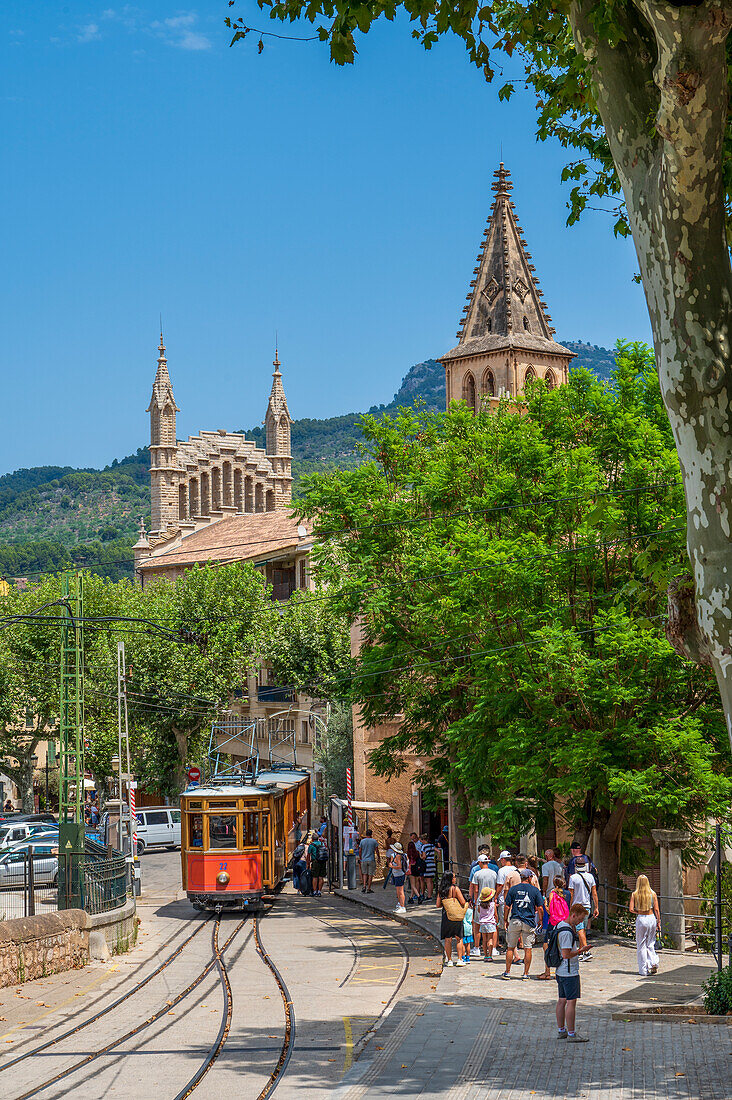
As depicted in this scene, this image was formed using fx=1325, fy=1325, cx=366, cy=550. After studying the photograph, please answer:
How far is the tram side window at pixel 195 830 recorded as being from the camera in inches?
1142

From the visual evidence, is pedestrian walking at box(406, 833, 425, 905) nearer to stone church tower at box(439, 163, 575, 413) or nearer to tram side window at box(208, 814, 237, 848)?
tram side window at box(208, 814, 237, 848)

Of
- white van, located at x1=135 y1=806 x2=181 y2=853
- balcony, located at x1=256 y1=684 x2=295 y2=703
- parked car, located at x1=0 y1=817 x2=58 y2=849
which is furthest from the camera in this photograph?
balcony, located at x1=256 y1=684 x2=295 y2=703

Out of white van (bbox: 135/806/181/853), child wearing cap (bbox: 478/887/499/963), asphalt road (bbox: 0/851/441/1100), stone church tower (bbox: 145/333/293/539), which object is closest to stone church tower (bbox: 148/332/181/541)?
stone church tower (bbox: 145/333/293/539)

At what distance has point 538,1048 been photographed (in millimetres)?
14586

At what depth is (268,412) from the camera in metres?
112

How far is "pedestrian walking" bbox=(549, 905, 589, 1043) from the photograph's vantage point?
573 inches

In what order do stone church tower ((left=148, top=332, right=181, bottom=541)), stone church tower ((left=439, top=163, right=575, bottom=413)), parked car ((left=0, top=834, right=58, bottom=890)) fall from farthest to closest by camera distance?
stone church tower ((left=148, top=332, right=181, bottom=541)) → stone church tower ((left=439, top=163, right=575, bottom=413)) → parked car ((left=0, top=834, right=58, bottom=890))

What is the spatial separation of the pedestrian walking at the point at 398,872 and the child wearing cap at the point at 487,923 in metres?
7.58

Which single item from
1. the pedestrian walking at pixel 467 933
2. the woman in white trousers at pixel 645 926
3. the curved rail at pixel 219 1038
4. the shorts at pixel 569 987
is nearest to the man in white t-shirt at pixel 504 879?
the pedestrian walking at pixel 467 933

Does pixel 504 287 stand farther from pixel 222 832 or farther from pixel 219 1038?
pixel 219 1038

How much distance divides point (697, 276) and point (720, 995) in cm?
1151

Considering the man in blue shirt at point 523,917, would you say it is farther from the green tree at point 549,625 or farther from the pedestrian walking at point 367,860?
the pedestrian walking at point 367,860

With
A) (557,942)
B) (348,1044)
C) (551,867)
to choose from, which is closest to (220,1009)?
(348,1044)

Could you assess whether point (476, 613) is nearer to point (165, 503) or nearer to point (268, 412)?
point (165, 503)
